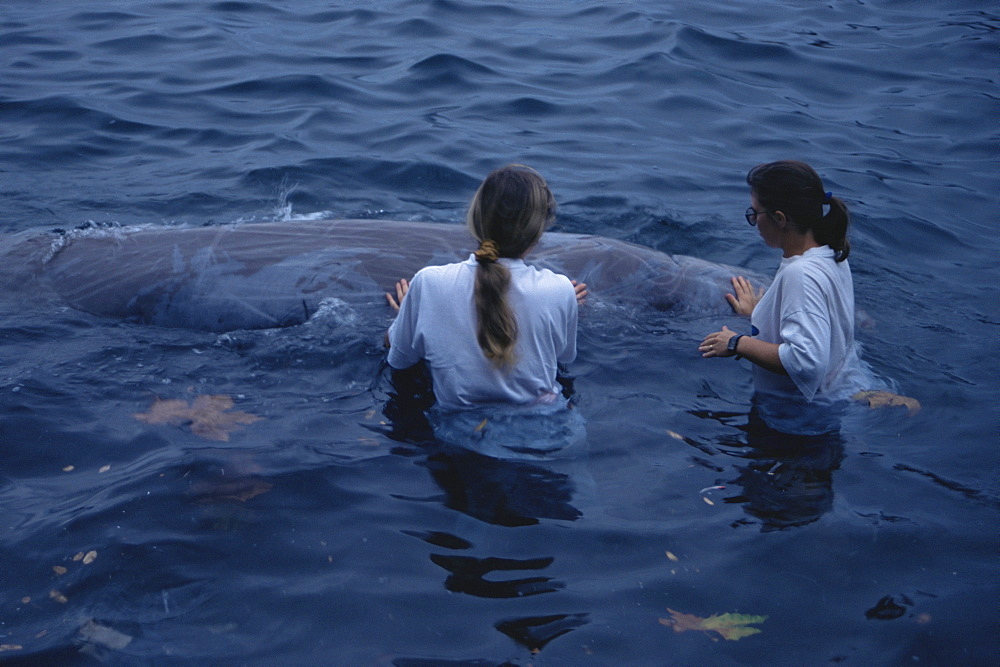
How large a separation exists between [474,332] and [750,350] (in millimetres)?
1473

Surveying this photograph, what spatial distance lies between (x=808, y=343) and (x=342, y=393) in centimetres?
246

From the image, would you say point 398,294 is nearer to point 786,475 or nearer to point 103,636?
point 786,475

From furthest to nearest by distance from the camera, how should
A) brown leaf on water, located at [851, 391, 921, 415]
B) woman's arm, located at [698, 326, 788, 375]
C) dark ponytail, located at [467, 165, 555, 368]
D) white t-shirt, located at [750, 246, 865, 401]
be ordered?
brown leaf on water, located at [851, 391, 921, 415], woman's arm, located at [698, 326, 788, 375], white t-shirt, located at [750, 246, 865, 401], dark ponytail, located at [467, 165, 555, 368]

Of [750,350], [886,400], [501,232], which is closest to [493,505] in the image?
[501,232]

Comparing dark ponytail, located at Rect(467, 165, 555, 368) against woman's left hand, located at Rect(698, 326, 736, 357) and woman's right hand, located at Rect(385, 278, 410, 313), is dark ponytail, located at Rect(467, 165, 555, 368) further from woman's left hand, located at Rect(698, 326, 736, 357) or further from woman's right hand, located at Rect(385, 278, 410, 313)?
woman's left hand, located at Rect(698, 326, 736, 357)

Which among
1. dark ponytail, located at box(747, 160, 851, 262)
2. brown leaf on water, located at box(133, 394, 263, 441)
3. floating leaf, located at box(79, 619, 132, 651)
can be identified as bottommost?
floating leaf, located at box(79, 619, 132, 651)

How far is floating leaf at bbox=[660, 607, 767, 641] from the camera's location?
11.1 ft

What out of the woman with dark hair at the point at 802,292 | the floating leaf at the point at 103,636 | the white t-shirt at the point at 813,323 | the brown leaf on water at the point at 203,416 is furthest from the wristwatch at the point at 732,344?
the floating leaf at the point at 103,636

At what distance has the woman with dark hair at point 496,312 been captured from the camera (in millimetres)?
4012

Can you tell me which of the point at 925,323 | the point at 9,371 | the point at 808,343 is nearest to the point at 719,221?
the point at 925,323

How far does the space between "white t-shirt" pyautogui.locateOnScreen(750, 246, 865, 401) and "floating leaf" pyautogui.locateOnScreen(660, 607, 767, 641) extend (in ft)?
4.73

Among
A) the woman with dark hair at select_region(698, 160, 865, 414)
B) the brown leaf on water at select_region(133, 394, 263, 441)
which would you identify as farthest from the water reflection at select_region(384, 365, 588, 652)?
the woman with dark hair at select_region(698, 160, 865, 414)

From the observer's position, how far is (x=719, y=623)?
3416mm

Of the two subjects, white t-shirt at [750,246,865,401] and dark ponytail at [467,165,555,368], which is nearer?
dark ponytail at [467,165,555,368]
